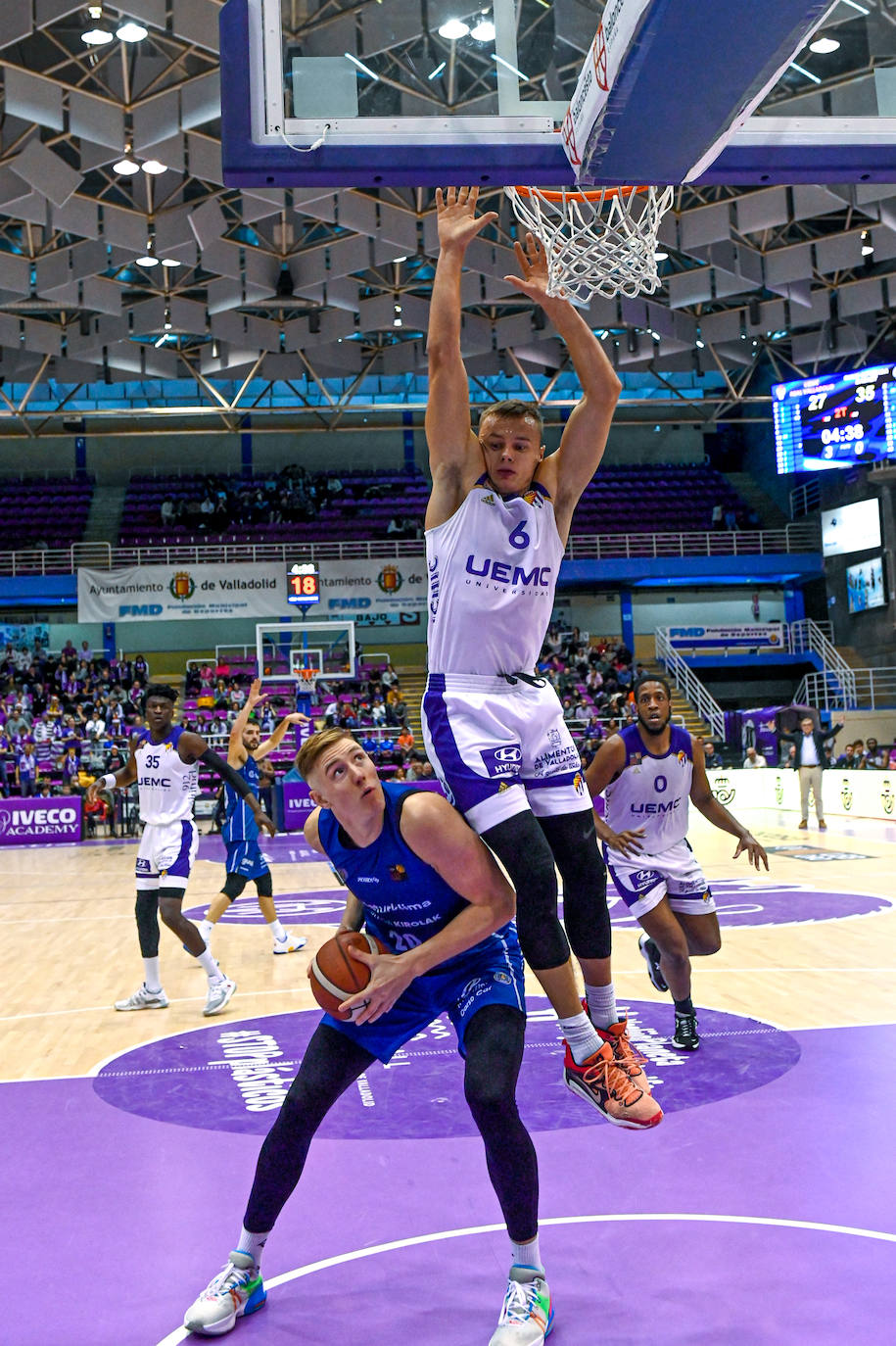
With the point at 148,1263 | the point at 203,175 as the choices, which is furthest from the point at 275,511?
the point at 148,1263

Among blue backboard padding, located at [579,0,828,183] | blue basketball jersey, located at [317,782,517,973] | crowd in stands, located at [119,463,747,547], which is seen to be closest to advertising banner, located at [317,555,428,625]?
crowd in stands, located at [119,463,747,547]

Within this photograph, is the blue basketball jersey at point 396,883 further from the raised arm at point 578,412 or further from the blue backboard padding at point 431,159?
the blue backboard padding at point 431,159

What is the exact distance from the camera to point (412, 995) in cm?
361

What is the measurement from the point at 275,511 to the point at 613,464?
10957mm

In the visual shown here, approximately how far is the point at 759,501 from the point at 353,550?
13080 millimetres

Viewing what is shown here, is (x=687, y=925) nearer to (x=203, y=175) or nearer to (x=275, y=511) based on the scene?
(x=203, y=175)

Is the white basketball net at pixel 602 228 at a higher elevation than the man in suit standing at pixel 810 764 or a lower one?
higher

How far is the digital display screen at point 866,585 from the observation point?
3039cm

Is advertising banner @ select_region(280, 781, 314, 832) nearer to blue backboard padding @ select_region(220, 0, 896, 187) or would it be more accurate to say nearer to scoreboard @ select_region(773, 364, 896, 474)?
scoreboard @ select_region(773, 364, 896, 474)

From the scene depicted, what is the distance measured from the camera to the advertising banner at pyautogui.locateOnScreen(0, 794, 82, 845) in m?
21.4

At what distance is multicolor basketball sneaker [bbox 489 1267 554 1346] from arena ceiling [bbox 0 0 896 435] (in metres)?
4.88

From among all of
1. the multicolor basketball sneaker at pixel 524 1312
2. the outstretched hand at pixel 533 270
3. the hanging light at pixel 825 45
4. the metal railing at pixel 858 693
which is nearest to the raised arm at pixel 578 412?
the outstretched hand at pixel 533 270

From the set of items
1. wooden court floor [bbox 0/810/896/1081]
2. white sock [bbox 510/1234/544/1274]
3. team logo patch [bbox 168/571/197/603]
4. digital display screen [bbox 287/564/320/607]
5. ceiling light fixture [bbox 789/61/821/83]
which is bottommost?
wooden court floor [bbox 0/810/896/1081]

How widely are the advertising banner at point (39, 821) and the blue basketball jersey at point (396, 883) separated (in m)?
19.1
